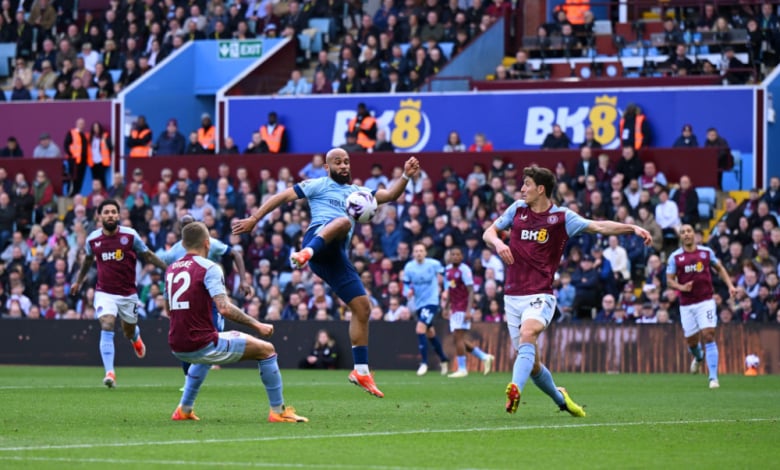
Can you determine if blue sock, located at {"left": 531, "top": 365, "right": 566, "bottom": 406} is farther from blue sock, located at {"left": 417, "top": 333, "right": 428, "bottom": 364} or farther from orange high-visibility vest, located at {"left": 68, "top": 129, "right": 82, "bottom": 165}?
orange high-visibility vest, located at {"left": 68, "top": 129, "right": 82, "bottom": 165}

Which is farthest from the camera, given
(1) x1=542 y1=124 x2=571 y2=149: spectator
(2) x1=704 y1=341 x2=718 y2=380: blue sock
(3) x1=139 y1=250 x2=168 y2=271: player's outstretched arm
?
(1) x1=542 y1=124 x2=571 y2=149: spectator

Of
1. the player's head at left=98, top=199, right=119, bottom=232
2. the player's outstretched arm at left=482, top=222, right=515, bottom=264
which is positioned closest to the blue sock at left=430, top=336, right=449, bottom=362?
the player's head at left=98, top=199, right=119, bottom=232

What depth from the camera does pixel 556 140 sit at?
32.0 metres

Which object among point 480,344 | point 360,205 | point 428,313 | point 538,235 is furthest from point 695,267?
point 538,235

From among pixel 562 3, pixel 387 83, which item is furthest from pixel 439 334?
pixel 562 3

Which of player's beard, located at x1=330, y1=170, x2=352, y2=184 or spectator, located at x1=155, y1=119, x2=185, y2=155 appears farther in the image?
spectator, located at x1=155, y1=119, x2=185, y2=155

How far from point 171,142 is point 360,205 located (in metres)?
21.6

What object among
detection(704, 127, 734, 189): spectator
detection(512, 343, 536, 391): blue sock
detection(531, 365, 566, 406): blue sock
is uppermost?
detection(704, 127, 734, 189): spectator

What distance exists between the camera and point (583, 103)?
33.3 metres

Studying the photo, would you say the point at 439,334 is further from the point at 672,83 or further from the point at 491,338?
the point at 672,83

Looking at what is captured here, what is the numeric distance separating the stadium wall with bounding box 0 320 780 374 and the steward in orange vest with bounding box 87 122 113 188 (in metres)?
6.93

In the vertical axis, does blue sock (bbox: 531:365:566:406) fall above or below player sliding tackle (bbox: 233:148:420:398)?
below

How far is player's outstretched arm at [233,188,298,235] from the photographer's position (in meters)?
14.5

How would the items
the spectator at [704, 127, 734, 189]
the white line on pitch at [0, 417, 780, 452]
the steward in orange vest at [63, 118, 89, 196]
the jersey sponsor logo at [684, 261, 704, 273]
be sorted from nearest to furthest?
the white line on pitch at [0, 417, 780, 452] < the jersey sponsor logo at [684, 261, 704, 273] < the spectator at [704, 127, 734, 189] < the steward in orange vest at [63, 118, 89, 196]
